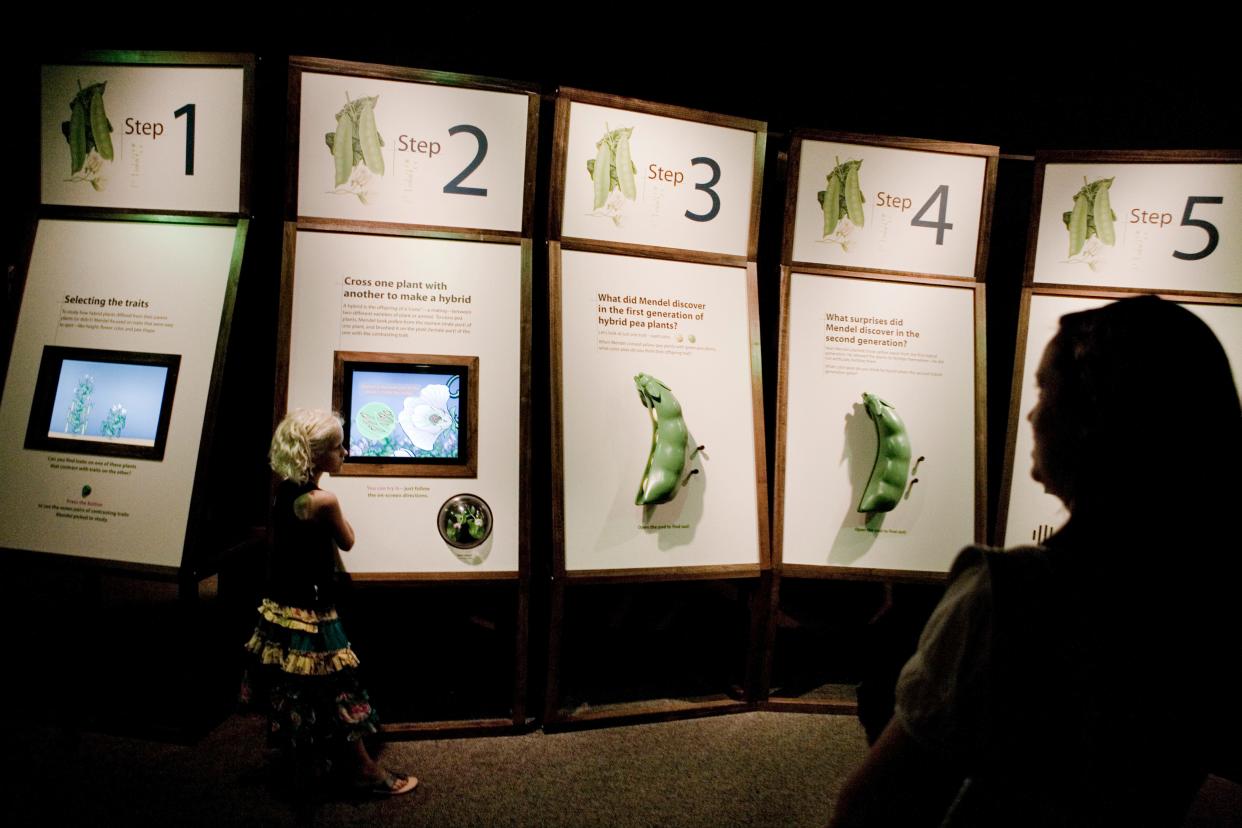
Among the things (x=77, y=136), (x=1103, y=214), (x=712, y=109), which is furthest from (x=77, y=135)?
(x=1103, y=214)

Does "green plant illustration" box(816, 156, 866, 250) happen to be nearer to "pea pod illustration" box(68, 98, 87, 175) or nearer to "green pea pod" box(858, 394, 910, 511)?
"green pea pod" box(858, 394, 910, 511)

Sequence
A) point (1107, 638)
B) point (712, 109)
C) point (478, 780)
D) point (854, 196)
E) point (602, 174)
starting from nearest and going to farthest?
point (1107, 638), point (478, 780), point (602, 174), point (854, 196), point (712, 109)

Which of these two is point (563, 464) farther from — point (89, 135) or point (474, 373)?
point (89, 135)

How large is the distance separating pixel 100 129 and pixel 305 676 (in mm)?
2535

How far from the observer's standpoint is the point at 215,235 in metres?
2.85

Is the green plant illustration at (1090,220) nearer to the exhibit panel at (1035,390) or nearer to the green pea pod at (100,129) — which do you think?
the exhibit panel at (1035,390)

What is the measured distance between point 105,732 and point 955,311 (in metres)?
4.32

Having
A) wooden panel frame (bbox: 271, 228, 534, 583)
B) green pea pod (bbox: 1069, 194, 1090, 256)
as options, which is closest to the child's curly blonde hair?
wooden panel frame (bbox: 271, 228, 534, 583)

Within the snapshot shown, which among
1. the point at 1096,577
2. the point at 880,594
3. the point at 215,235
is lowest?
the point at 880,594

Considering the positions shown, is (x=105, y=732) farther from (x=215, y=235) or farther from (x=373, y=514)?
(x=215, y=235)

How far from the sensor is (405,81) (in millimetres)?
2850

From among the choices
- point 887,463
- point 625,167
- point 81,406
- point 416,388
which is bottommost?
point 887,463

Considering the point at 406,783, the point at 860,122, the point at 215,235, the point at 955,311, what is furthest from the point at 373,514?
the point at 860,122

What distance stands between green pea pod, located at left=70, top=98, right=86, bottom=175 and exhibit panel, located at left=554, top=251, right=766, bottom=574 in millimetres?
2178
